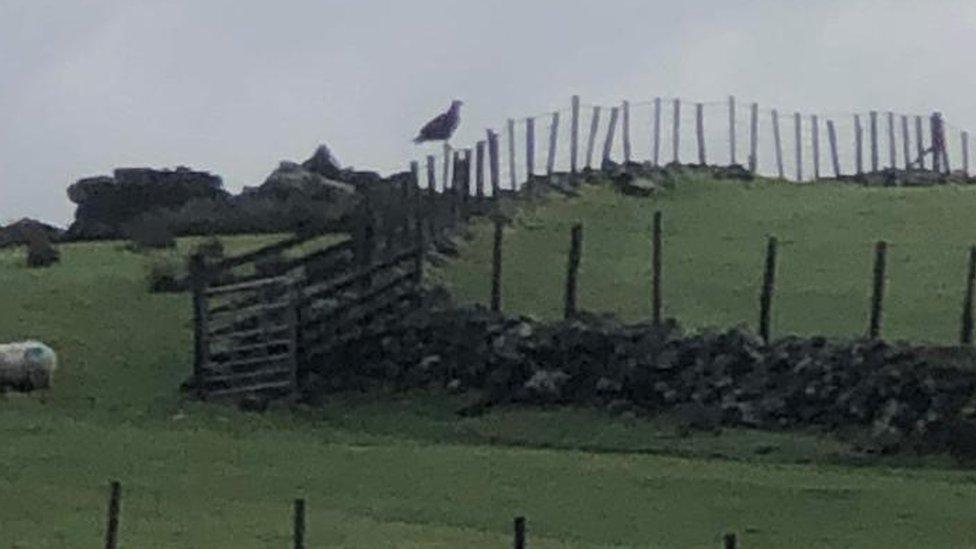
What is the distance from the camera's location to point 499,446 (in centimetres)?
4531

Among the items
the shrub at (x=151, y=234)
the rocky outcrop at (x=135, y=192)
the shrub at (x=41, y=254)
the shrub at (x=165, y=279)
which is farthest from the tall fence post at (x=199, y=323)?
the rocky outcrop at (x=135, y=192)

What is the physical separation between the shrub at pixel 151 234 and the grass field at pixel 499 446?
10.5ft

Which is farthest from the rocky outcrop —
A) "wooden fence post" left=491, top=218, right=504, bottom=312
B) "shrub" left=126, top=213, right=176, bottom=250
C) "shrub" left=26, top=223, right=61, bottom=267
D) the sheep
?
the sheep

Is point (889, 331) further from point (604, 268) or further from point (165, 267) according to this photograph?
point (165, 267)

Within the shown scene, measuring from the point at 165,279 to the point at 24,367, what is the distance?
1127cm

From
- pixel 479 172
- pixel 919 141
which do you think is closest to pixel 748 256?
pixel 479 172

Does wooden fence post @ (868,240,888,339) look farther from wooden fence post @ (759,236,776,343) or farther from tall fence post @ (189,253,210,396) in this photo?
tall fence post @ (189,253,210,396)

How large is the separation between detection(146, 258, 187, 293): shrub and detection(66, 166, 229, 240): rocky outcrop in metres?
21.2

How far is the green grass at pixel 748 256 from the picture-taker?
5516cm

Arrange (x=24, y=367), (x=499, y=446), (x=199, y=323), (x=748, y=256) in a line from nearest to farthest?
1. (x=499, y=446)
2. (x=24, y=367)
3. (x=199, y=323)
4. (x=748, y=256)

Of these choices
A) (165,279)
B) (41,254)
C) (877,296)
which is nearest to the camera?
(877,296)

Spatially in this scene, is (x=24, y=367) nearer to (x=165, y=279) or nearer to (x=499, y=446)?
(x=499, y=446)

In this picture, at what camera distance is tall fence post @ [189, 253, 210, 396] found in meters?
Answer: 52.6

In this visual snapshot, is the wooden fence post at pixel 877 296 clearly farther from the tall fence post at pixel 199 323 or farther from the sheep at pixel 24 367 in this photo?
the sheep at pixel 24 367
